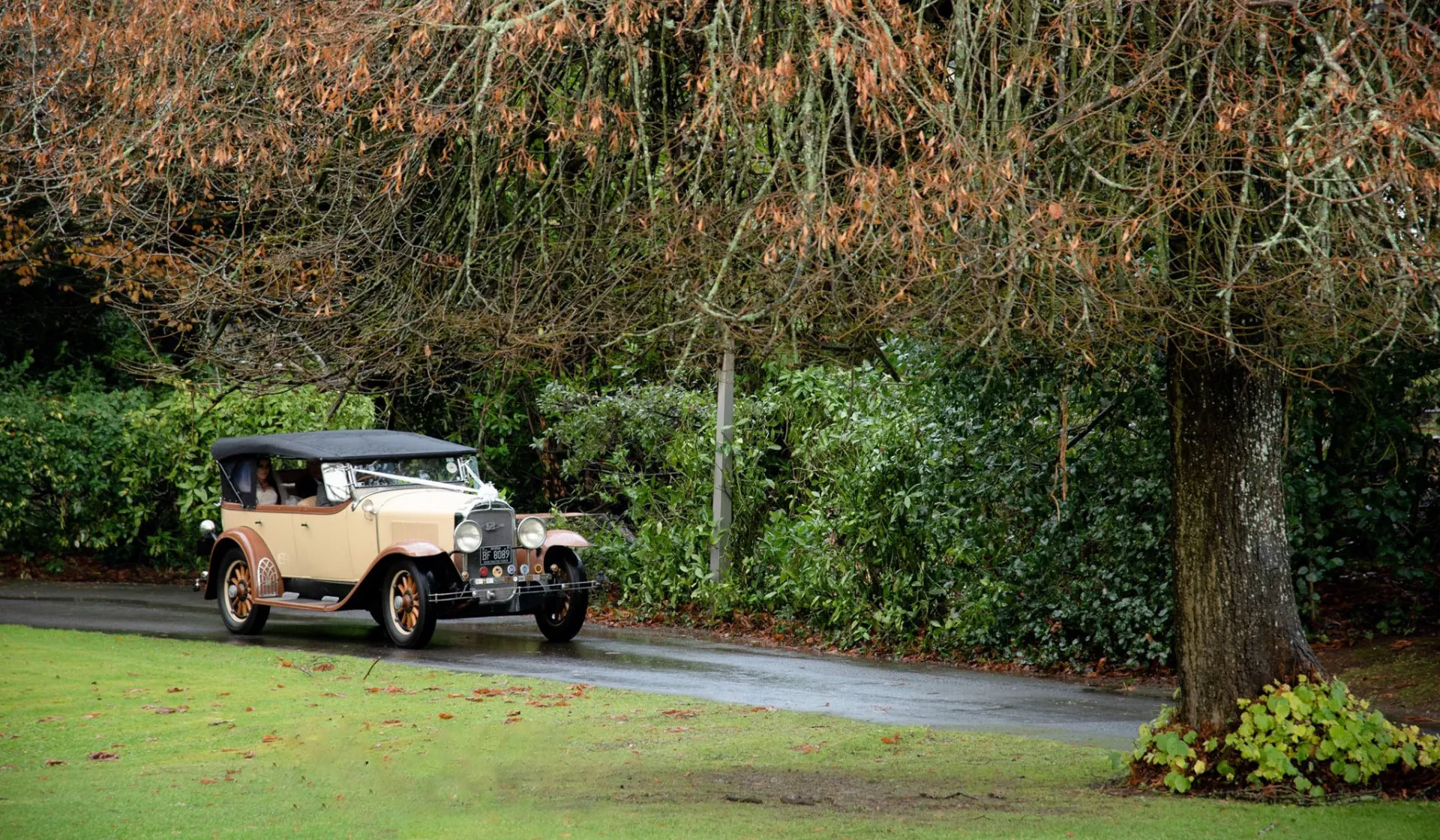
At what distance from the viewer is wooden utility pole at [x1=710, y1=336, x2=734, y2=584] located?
14961mm

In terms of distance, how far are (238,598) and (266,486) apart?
1136 mm

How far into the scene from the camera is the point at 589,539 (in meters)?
16.7

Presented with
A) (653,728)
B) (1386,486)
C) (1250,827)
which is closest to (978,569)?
(1386,486)

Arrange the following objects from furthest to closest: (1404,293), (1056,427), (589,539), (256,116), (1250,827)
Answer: (589,539)
(1056,427)
(256,116)
(1250,827)
(1404,293)

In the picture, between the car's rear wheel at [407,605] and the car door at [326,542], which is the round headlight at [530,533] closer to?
the car's rear wheel at [407,605]

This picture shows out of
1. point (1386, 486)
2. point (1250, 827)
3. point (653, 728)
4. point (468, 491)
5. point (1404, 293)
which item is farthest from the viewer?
point (468, 491)

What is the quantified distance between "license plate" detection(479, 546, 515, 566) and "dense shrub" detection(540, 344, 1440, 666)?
2.58m

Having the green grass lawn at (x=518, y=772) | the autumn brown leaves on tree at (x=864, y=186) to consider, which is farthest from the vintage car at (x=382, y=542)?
the autumn brown leaves on tree at (x=864, y=186)

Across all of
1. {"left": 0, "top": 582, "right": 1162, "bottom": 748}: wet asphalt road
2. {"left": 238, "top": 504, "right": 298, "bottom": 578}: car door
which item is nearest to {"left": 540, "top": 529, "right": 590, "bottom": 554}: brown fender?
{"left": 0, "top": 582, "right": 1162, "bottom": 748}: wet asphalt road

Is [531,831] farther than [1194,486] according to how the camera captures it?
No

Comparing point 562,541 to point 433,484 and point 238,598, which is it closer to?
point 433,484

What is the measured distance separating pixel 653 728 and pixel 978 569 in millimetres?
4339

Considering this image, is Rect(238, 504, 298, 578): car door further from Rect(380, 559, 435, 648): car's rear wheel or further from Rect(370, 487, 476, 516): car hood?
Rect(380, 559, 435, 648): car's rear wheel

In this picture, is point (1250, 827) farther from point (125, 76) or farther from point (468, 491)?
point (468, 491)
